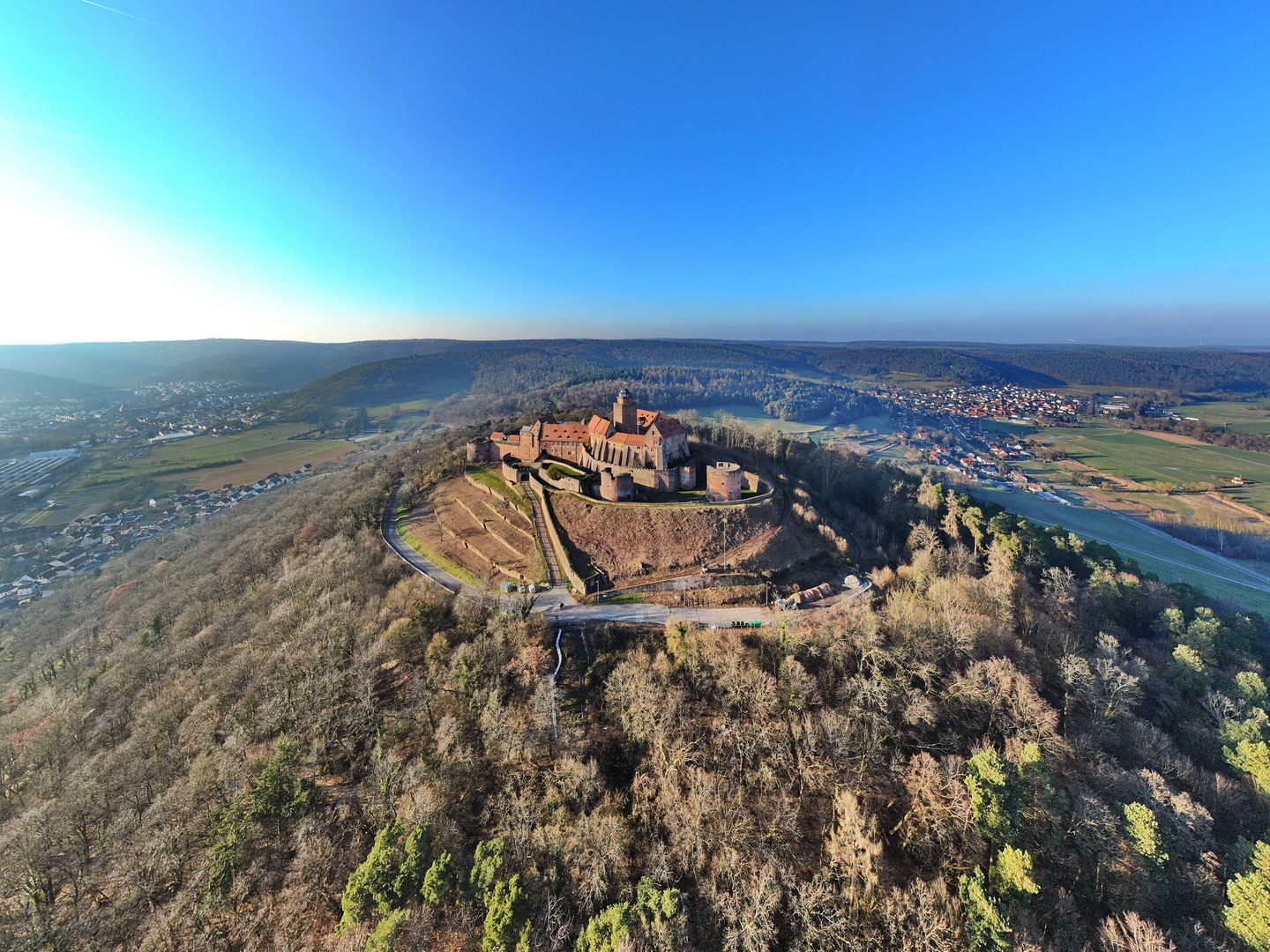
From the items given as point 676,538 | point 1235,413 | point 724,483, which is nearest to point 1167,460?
point 1235,413

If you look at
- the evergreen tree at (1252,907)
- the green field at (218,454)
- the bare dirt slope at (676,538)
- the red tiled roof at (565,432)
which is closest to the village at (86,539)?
the green field at (218,454)

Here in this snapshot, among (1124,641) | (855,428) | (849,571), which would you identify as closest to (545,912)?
(849,571)

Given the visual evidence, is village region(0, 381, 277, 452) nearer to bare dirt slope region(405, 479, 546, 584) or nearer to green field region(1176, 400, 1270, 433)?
bare dirt slope region(405, 479, 546, 584)

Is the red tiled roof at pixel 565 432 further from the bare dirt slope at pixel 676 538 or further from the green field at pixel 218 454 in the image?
the green field at pixel 218 454

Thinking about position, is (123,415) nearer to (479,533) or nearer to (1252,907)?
(479,533)

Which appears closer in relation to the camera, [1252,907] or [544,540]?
[1252,907]

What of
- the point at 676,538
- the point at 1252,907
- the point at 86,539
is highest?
the point at 676,538

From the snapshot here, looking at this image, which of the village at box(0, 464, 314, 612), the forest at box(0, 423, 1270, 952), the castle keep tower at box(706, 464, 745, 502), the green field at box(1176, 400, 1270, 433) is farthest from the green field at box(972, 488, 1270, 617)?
the village at box(0, 464, 314, 612)

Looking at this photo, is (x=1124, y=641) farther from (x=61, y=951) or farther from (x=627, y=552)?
(x=61, y=951)
